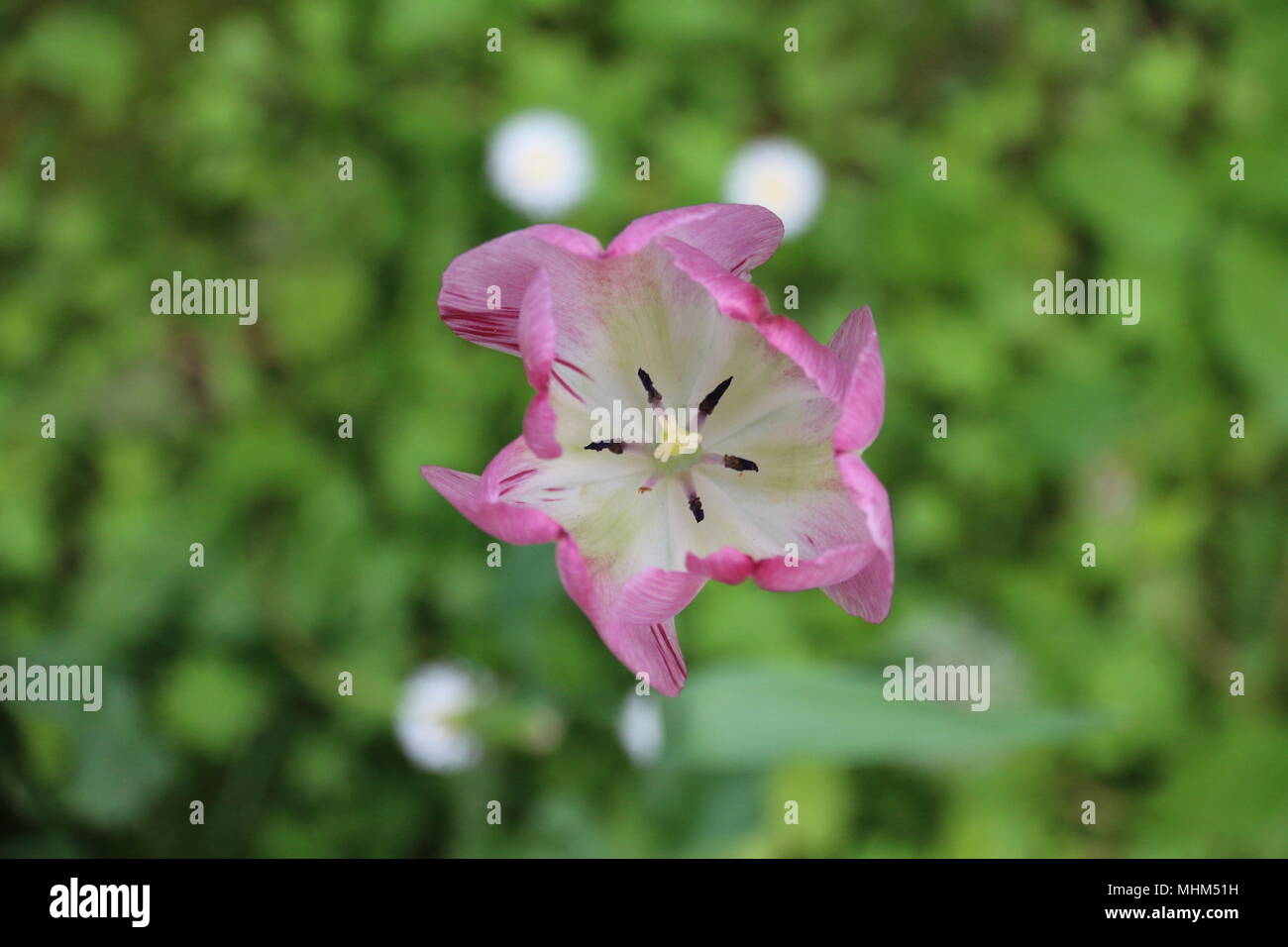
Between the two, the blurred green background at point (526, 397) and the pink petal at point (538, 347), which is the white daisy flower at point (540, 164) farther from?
the pink petal at point (538, 347)

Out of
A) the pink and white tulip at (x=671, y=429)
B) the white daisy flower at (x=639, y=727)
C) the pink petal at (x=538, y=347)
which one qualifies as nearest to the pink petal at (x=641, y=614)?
the pink and white tulip at (x=671, y=429)

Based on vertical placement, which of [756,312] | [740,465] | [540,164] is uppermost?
[540,164]

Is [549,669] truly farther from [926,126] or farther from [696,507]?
[926,126]

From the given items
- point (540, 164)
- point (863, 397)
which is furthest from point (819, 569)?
point (540, 164)

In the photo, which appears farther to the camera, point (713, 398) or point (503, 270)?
point (713, 398)

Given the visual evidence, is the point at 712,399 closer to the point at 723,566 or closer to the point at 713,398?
the point at 713,398

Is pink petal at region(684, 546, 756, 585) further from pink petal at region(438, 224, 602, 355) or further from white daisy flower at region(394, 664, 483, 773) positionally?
white daisy flower at region(394, 664, 483, 773)
